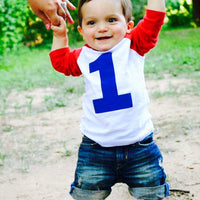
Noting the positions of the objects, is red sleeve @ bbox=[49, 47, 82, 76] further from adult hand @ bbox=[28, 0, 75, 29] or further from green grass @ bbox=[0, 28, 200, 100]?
green grass @ bbox=[0, 28, 200, 100]

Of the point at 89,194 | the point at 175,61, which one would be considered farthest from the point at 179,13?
the point at 89,194

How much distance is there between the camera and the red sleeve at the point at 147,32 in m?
1.67

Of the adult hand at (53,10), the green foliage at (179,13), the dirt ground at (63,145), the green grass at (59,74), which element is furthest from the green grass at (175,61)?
the green foliage at (179,13)

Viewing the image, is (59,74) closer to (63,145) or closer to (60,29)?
(63,145)

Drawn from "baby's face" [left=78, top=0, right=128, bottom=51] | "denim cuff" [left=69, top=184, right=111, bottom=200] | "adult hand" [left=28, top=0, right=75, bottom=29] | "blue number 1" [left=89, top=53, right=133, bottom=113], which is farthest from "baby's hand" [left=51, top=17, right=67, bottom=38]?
"denim cuff" [left=69, top=184, right=111, bottom=200]

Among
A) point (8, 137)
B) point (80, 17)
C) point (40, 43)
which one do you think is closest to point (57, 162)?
point (8, 137)

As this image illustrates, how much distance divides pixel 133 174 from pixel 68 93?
3735 millimetres

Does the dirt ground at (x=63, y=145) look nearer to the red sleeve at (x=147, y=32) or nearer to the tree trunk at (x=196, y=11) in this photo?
the red sleeve at (x=147, y=32)

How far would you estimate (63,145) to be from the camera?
11.4ft

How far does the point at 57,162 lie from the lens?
312 cm

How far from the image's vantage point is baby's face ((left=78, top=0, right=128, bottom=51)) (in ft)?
5.54

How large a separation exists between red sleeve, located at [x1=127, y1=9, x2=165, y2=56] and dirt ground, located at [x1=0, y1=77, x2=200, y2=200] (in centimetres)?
113

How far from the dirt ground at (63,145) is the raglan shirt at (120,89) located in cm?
86

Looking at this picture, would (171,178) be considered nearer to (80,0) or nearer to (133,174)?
(133,174)
